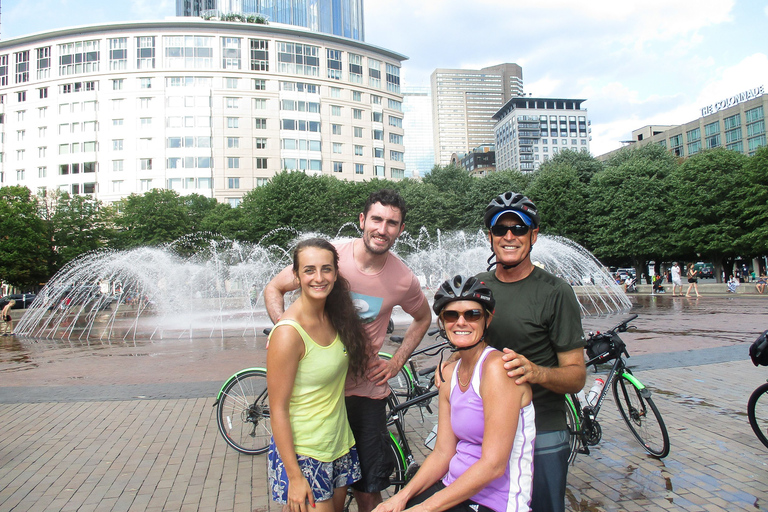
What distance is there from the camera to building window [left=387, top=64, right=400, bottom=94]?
80.1 metres

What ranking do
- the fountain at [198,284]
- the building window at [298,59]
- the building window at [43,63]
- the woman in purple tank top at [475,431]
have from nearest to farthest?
1. the woman in purple tank top at [475,431]
2. the fountain at [198,284]
3. the building window at [43,63]
4. the building window at [298,59]

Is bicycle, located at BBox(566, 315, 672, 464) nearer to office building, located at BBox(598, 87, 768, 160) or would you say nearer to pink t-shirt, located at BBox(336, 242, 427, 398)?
pink t-shirt, located at BBox(336, 242, 427, 398)

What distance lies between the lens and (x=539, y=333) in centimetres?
240

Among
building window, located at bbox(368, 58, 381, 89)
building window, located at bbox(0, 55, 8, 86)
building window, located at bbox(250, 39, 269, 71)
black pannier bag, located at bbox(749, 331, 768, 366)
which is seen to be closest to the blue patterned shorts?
black pannier bag, located at bbox(749, 331, 768, 366)

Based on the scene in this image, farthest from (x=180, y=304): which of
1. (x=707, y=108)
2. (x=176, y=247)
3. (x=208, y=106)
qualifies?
(x=707, y=108)

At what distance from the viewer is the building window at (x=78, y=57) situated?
69375 mm

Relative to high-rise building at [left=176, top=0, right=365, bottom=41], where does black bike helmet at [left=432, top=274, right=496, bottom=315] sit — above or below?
below

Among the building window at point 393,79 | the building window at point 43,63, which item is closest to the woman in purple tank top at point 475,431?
the building window at point 393,79

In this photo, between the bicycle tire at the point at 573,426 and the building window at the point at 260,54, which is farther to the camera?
the building window at the point at 260,54

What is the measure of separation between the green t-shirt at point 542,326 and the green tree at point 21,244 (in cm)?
4457

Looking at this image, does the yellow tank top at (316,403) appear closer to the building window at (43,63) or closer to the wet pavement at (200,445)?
the wet pavement at (200,445)

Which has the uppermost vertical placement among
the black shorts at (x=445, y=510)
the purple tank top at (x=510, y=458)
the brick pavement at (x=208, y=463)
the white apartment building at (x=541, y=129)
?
the white apartment building at (x=541, y=129)

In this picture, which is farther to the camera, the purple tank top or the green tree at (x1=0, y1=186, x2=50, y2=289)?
the green tree at (x1=0, y1=186, x2=50, y2=289)

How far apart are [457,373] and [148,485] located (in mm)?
3431
